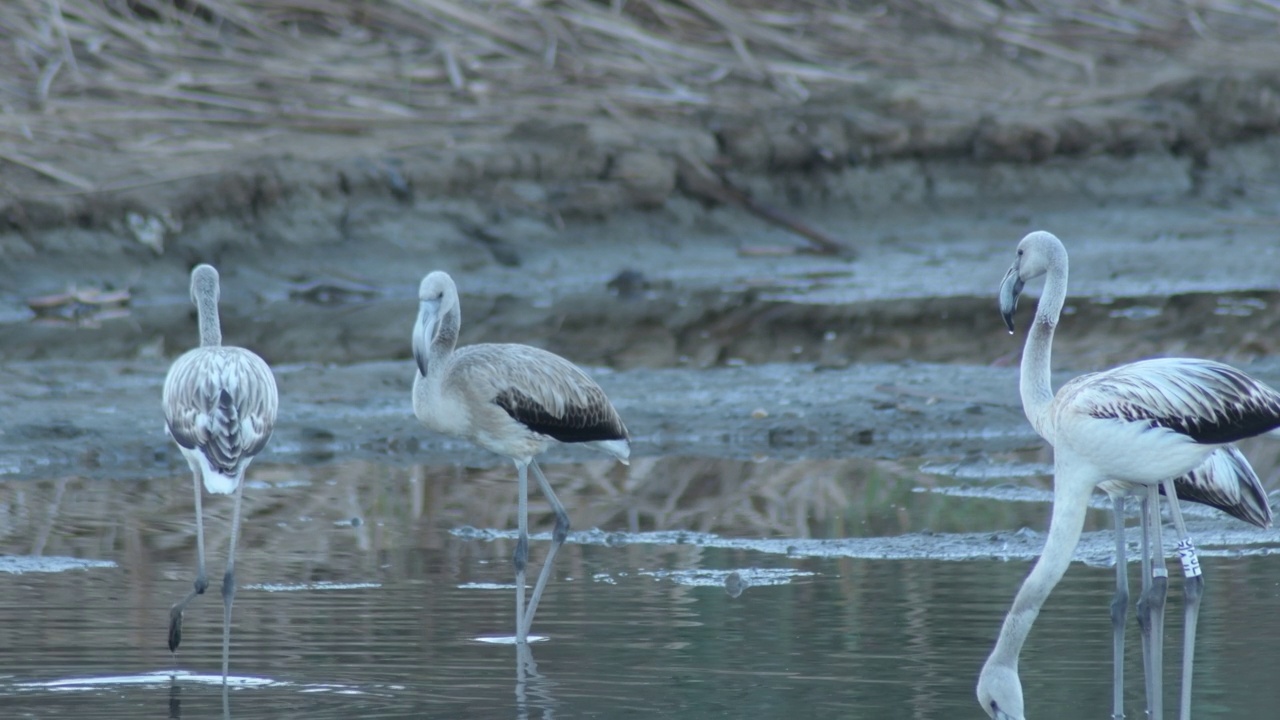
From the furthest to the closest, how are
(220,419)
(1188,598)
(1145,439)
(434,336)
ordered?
(434,336) < (220,419) < (1188,598) < (1145,439)

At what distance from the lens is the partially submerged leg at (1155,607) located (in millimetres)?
5109

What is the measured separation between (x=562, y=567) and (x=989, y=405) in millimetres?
3217

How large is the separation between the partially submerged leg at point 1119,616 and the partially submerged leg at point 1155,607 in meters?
0.07

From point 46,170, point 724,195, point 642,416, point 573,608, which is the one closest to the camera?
point 573,608

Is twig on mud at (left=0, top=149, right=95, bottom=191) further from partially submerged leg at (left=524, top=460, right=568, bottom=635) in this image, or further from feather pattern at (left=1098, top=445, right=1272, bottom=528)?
feather pattern at (left=1098, top=445, right=1272, bottom=528)

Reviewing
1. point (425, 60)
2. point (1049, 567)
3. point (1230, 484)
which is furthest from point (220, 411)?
point (425, 60)

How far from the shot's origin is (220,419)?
19.4 feet

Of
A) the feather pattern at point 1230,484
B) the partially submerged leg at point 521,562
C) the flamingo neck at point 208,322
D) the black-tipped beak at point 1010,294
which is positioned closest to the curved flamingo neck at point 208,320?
the flamingo neck at point 208,322

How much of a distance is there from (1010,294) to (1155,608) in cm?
96

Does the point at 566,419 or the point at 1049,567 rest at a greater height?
the point at 566,419

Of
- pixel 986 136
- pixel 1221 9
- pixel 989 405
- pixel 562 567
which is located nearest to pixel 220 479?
pixel 562 567

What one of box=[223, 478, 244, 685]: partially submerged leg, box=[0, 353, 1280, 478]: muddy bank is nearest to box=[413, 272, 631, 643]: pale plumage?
box=[223, 478, 244, 685]: partially submerged leg

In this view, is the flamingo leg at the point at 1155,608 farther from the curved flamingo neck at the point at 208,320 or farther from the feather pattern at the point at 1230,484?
the curved flamingo neck at the point at 208,320

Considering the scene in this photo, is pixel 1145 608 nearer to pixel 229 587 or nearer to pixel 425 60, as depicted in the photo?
pixel 229 587
